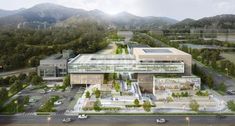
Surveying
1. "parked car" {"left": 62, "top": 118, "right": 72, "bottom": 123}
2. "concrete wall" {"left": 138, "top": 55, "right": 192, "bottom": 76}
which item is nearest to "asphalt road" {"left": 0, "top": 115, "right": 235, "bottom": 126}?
"parked car" {"left": 62, "top": 118, "right": 72, "bottom": 123}

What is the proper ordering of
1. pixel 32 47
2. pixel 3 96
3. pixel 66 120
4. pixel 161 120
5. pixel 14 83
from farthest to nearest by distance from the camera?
pixel 32 47
pixel 14 83
pixel 3 96
pixel 66 120
pixel 161 120

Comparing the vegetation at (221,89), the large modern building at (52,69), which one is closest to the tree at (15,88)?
the large modern building at (52,69)

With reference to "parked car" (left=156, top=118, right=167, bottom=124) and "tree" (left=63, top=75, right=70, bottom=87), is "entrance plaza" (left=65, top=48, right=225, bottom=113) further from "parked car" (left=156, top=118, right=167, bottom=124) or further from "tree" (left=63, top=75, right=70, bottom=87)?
"parked car" (left=156, top=118, right=167, bottom=124)

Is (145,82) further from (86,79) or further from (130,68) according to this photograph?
(86,79)

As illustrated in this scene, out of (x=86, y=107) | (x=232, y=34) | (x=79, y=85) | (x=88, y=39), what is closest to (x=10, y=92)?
(x=79, y=85)

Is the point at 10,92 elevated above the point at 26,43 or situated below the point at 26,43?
below

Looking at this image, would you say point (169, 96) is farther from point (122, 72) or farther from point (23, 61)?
point (23, 61)

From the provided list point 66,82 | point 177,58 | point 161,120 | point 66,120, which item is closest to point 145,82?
point 177,58
